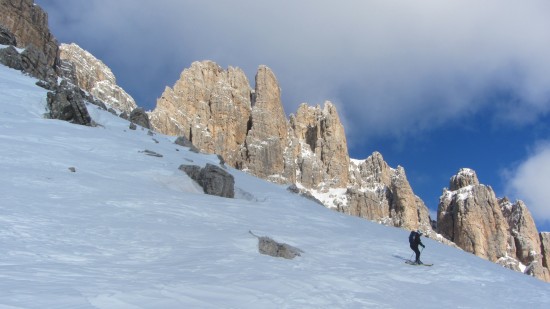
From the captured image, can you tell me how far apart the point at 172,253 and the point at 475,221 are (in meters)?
157

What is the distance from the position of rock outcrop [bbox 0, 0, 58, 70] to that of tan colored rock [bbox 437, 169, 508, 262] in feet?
435

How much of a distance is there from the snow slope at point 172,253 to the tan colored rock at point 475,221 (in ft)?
459

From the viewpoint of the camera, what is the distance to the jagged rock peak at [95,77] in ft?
429

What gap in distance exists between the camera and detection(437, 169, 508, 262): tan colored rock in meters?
150

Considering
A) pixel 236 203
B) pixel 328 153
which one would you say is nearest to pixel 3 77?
pixel 236 203

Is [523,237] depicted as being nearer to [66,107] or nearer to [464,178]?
[464,178]

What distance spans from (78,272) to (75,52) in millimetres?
152269

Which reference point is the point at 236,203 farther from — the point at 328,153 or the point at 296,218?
the point at 328,153

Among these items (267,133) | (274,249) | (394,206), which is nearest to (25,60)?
(274,249)

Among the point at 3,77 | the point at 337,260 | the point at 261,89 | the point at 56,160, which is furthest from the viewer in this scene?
the point at 261,89

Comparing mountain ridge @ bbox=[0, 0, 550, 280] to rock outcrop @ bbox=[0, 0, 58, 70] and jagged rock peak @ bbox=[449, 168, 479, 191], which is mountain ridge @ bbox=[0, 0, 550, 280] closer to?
jagged rock peak @ bbox=[449, 168, 479, 191]

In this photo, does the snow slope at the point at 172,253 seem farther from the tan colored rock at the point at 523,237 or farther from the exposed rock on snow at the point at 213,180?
the tan colored rock at the point at 523,237

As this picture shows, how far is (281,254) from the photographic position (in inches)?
577

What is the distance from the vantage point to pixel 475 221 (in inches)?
5960
